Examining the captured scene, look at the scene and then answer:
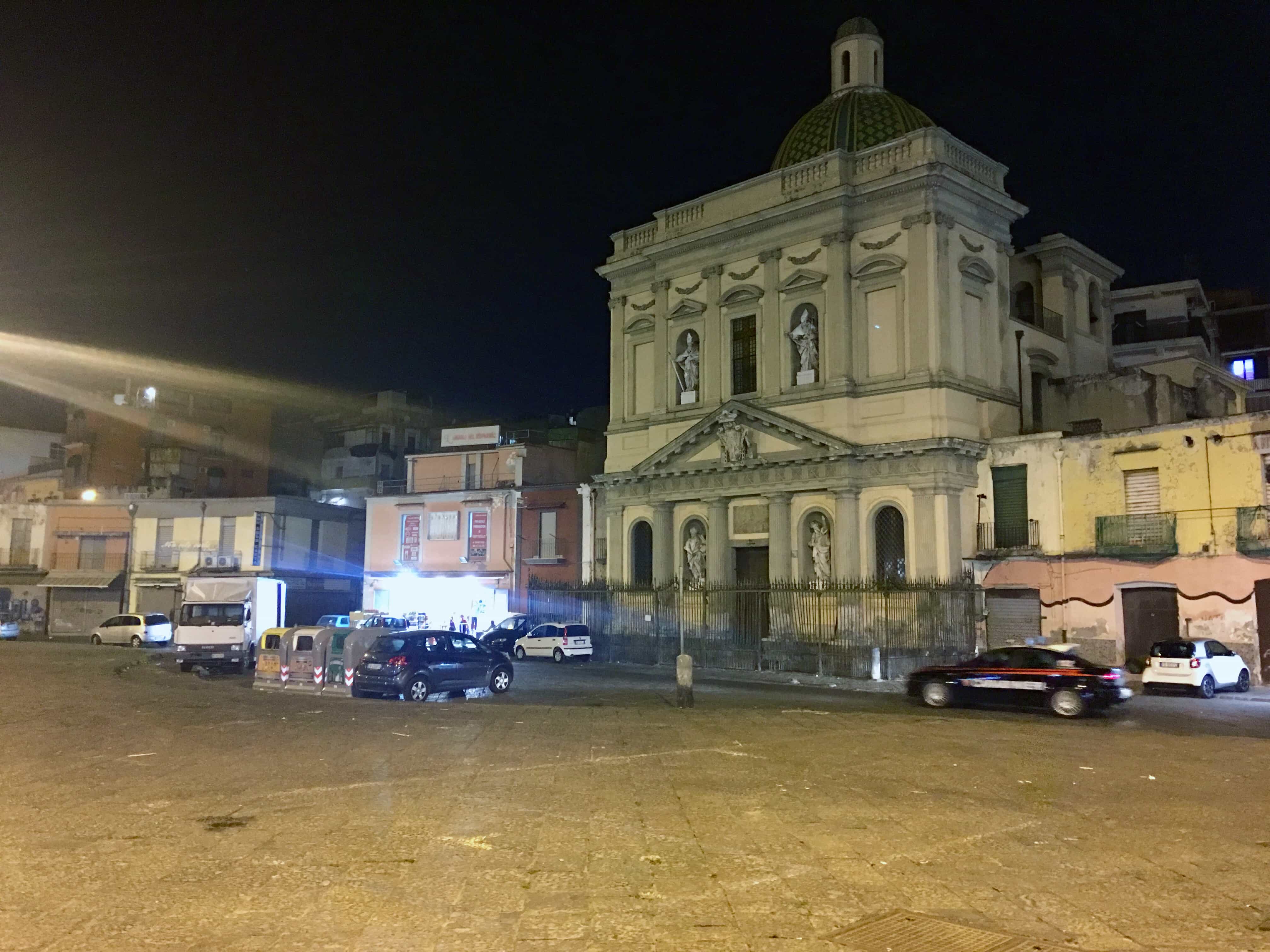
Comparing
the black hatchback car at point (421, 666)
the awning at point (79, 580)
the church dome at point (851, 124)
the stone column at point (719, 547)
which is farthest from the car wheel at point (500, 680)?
the awning at point (79, 580)

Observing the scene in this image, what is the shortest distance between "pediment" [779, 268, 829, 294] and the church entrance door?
28.9 feet

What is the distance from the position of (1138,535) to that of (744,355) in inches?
576

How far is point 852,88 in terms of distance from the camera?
37594 mm

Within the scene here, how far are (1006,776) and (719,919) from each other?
6.40 m

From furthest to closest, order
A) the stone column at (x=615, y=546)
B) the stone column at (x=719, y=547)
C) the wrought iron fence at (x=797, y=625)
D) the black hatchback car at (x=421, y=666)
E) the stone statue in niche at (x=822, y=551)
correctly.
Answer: the stone column at (x=615, y=546)
the stone column at (x=719, y=547)
the stone statue in niche at (x=822, y=551)
the wrought iron fence at (x=797, y=625)
the black hatchback car at (x=421, y=666)

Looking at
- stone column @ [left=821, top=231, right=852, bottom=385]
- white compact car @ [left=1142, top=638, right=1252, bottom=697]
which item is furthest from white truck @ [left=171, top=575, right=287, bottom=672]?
white compact car @ [left=1142, top=638, right=1252, bottom=697]

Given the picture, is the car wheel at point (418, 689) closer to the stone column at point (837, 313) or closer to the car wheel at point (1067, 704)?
the car wheel at point (1067, 704)

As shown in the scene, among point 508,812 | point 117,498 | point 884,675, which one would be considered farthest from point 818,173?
point 117,498

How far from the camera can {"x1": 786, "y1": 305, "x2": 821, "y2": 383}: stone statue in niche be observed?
33469 millimetres

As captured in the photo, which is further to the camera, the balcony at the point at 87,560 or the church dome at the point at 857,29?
the balcony at the point at 87,560

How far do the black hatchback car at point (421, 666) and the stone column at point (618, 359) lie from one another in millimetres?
19659

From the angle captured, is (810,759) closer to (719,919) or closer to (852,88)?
(719,919)

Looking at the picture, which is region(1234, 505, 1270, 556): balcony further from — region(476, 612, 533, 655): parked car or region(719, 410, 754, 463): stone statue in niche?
region(476, 612, 533, 655): parked car

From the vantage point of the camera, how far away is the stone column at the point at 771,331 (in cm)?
3416
